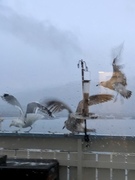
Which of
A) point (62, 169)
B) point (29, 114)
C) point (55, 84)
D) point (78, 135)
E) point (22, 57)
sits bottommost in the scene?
point (62, 169)

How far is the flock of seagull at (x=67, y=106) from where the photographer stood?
2805mm

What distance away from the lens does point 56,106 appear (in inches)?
114

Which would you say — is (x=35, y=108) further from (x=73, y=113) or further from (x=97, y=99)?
(x=97, y=99)

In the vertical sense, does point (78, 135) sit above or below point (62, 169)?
above

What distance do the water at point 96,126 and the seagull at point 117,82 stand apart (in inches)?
9.0

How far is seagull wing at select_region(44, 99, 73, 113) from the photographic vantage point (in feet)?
9.44

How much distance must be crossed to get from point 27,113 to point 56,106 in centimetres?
27

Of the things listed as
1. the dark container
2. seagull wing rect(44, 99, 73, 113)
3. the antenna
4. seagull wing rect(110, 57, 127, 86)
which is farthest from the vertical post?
the dark container

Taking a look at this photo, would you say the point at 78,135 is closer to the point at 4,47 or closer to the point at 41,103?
the point at 41,103

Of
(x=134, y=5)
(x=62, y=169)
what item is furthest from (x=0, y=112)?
(x=134, y=5)

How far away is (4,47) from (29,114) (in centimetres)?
65

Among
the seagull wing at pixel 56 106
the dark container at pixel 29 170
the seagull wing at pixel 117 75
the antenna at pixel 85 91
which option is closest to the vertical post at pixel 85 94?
the antenna at pixel 85 91

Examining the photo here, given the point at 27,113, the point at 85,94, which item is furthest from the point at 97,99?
the point at 27,113

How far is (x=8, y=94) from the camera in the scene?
2930 millimetres
